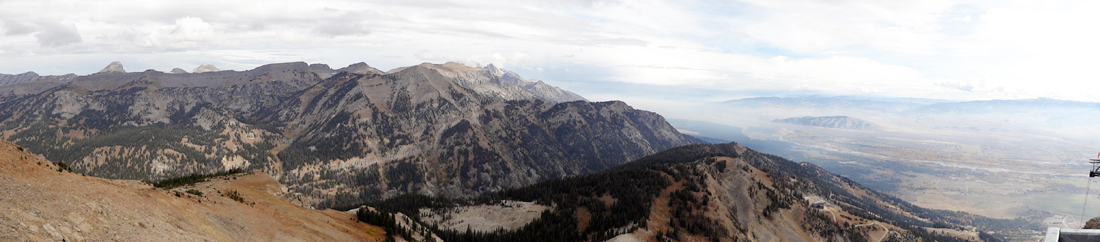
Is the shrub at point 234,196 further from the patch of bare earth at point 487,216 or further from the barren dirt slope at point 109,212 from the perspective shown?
the patch of bare earth at point 487,216

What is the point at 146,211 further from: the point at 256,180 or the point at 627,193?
the point at 627,193

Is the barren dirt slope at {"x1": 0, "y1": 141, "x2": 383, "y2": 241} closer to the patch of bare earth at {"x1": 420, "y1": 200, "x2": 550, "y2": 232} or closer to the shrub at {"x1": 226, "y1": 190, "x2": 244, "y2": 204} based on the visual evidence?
the shrub at {"x1": 226, "y1": 190, "x2": 244, "y2": 204}

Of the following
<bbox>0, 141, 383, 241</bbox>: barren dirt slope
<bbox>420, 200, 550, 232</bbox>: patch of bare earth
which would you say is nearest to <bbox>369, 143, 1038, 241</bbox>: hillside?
<bbox>420, 200, 550, 232</bbox>: patch of bare earth

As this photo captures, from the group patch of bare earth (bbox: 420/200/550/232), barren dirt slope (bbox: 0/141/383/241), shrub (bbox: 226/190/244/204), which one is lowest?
patch of bare earth (bbox: 420/200/550/232)

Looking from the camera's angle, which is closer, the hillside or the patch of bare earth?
the hillside

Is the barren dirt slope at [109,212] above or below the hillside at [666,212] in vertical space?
above

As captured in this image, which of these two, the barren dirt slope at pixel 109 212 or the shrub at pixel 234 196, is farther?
the shrub at pixel 234 196

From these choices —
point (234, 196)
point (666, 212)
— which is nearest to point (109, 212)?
point (234, 196)

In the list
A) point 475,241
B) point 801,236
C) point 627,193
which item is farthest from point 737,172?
point 475,241

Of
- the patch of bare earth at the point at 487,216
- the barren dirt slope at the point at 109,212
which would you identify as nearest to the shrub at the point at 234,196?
the barren dirt slope at the point at 109,212
